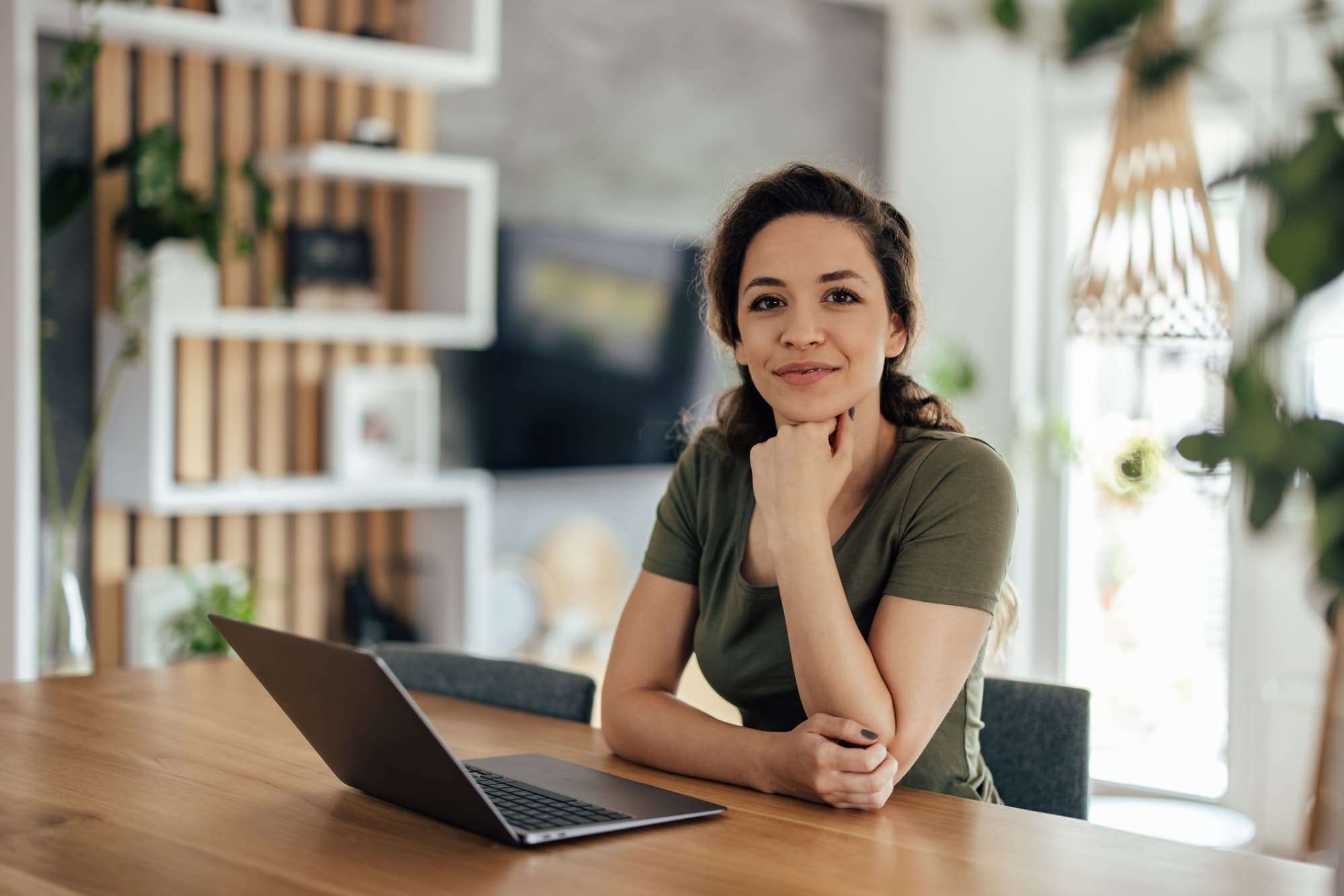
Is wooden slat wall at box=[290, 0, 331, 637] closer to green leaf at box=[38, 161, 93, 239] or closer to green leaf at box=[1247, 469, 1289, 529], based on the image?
green leaf at box=[38, 161, 93, 239]

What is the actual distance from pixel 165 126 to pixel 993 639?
2.49 m

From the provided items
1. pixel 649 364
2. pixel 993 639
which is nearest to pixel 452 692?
pixel 993 639

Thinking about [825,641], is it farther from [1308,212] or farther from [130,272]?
[130,272]

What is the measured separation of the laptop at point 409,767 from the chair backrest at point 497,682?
0.46 m

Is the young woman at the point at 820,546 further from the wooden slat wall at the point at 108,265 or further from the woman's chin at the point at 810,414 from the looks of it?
the wooden slat wall at the point at 108,265

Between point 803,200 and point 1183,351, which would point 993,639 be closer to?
point 803,200

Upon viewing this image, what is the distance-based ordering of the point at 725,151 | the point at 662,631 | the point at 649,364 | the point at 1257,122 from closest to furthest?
1. the point at 1257,122
2. the point at 662,631
3. the point at 649,364
4. the point at 725,151

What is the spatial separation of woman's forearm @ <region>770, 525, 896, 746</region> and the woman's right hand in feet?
0.18

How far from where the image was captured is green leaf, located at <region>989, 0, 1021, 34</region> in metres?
0.32

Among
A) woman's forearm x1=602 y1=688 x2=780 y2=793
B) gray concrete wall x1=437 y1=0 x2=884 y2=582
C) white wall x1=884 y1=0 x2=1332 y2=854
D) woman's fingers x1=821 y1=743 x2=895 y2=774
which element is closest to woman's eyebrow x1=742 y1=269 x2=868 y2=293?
woman's forearm x1=602 y1=688 x2=780 y2=793

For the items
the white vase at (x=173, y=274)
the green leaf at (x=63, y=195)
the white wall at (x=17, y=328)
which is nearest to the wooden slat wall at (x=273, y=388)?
the white vase at (x=173, y=274)

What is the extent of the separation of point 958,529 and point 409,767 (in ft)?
2.18

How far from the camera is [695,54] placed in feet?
15.7

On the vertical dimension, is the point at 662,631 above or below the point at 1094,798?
above
